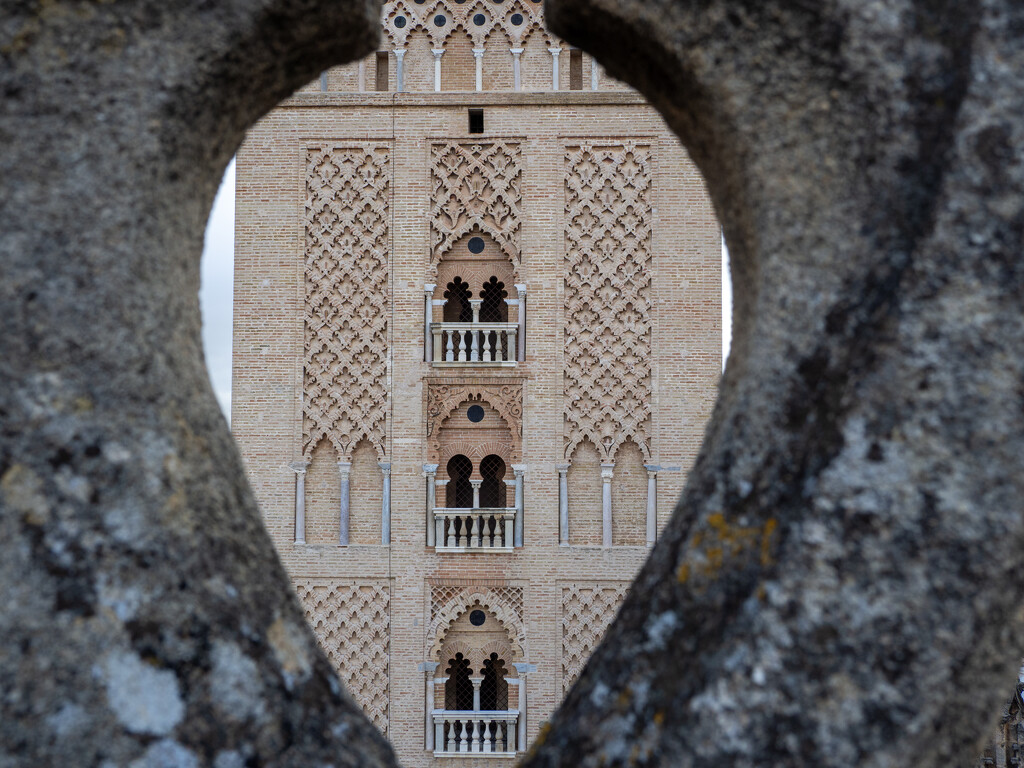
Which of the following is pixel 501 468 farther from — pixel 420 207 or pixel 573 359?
pixel 420 207

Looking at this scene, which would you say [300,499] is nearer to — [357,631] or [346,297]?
[357,631]

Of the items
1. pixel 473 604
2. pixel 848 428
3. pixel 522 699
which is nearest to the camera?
pixel 848 428

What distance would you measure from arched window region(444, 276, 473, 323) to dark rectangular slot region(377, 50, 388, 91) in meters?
2.96

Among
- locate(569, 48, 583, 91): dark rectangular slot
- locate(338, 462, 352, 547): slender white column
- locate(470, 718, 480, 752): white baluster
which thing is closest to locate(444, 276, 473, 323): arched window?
locate(338, 462, 352, 547): slender white column

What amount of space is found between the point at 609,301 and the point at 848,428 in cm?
1180

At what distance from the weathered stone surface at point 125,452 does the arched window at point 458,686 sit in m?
11.8

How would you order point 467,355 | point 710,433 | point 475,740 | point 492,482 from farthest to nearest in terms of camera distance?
point 492,482
point 467,355
point 475,740
point 710,433

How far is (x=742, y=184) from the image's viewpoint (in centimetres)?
144

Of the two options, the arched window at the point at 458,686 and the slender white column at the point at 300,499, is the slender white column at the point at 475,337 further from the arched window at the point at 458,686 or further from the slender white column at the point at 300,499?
the arched window at the point at 458,686

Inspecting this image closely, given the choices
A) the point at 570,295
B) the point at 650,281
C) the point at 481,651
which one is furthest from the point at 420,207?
the point at 481,651

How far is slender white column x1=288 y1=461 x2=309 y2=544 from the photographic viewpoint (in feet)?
42.1

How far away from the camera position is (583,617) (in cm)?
1247

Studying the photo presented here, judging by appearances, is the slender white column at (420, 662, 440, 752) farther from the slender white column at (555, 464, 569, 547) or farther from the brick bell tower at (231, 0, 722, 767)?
the slender white column at (555, 464, 569, 547)

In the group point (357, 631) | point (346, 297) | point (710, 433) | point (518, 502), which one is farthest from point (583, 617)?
point (710, 433)
